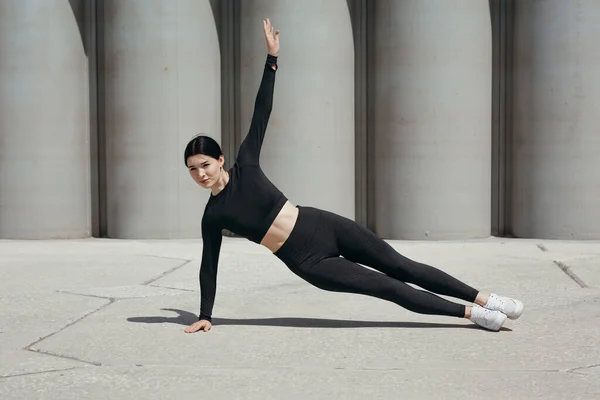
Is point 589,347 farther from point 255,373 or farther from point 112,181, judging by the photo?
point 112,181

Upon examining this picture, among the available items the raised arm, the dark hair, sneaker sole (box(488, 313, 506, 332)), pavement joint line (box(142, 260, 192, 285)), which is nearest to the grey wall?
pavement joint line (box(142, 260, 192, 285))

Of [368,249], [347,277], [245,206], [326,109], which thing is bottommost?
[347,277]

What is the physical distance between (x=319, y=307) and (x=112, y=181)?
5.03 metres

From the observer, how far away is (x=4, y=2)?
33.6ft

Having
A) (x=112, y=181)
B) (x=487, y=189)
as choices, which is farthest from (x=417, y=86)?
(x=112, y=181)

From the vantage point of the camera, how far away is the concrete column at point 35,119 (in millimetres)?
10195

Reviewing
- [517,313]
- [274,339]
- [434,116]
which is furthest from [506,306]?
[434,116]

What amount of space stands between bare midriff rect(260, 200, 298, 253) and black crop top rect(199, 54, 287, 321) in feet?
0.08

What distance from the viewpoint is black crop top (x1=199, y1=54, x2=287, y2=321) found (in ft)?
16.8

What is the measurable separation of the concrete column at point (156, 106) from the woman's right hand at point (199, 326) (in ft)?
16.8

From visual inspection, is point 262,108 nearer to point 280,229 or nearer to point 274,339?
point 280,229

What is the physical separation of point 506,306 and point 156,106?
5.84 metres

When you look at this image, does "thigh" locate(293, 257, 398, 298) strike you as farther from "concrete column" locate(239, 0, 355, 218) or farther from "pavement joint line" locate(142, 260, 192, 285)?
"concrete column" locate(239, 0, 355, 218)

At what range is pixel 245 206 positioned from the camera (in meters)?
5.14
